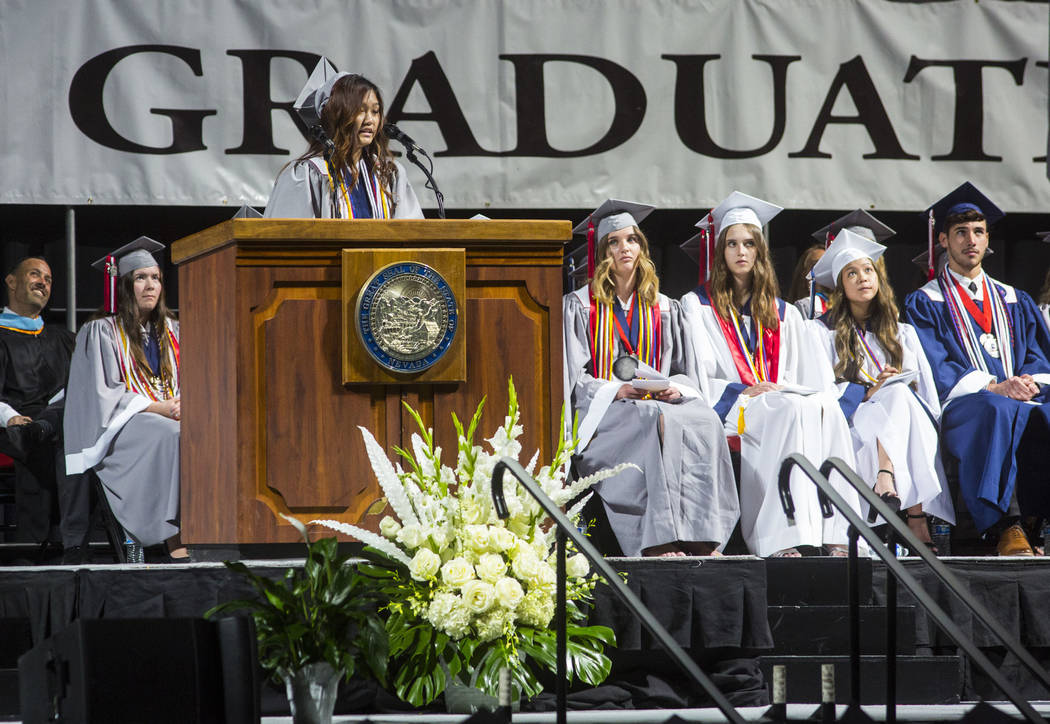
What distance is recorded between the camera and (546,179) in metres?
6.98

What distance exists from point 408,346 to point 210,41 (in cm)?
352

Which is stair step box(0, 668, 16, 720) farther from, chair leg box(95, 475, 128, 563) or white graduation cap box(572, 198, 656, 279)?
white graduation cap box(572, 198, 656, 279)

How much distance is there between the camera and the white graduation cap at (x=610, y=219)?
5.81 meters

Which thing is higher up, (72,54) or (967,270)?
(72,54)

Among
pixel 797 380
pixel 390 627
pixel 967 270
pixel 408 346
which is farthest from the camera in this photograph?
pixel 967 270

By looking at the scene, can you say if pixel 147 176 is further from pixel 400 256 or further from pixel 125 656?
pixel 125 656

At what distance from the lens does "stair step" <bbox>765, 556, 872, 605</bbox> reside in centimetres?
452

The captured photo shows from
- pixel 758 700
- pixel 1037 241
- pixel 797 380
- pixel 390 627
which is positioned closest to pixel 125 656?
pixel 390 627

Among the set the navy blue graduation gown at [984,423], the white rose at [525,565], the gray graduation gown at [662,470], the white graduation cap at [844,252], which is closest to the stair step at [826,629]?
the gray graduation gown at [662,470]

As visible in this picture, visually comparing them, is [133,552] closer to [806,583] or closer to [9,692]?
[9,692]

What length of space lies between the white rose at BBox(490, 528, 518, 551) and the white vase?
51 centimetres

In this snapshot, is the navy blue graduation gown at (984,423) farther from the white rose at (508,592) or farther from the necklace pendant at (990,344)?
the white rose at (508,592)

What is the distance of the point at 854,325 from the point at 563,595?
131 inches

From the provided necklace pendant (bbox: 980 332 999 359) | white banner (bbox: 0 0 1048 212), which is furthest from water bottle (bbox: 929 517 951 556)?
white banner (bbox: 0 0 1048 212)
